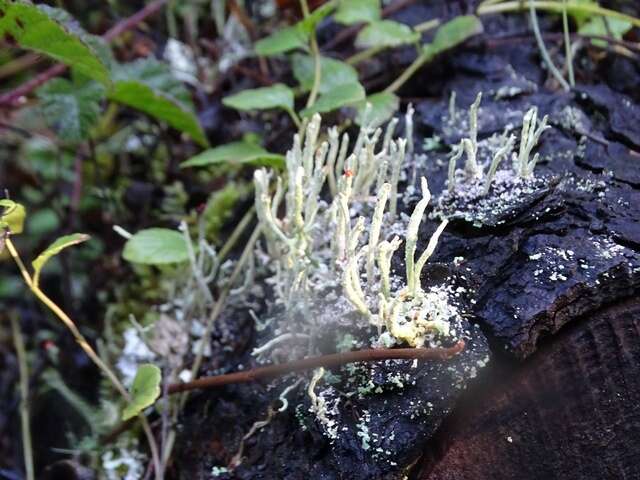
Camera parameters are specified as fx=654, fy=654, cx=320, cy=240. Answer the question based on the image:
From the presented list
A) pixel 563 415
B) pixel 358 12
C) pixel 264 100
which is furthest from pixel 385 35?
pixel 563 415

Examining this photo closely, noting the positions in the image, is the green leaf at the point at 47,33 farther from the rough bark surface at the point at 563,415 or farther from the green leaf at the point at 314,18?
the rough bark surface at the point at 563,415

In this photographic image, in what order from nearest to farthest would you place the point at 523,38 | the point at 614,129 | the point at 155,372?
the point at 155,372 → the point at 614,129 → the point at 523,38

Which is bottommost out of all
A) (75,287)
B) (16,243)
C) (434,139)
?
(75,287)

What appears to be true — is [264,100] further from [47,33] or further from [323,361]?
[323,361]

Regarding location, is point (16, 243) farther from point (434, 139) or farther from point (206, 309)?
point (434, 139)

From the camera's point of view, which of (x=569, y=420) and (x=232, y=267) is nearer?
(x=569, y=420)

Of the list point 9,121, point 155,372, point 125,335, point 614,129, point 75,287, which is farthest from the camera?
point 9,121

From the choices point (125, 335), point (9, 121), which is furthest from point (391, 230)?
point (9, 121)

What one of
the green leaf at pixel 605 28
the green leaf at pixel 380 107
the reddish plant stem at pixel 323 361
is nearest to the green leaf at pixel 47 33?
the green leaf at pixel 380 107
